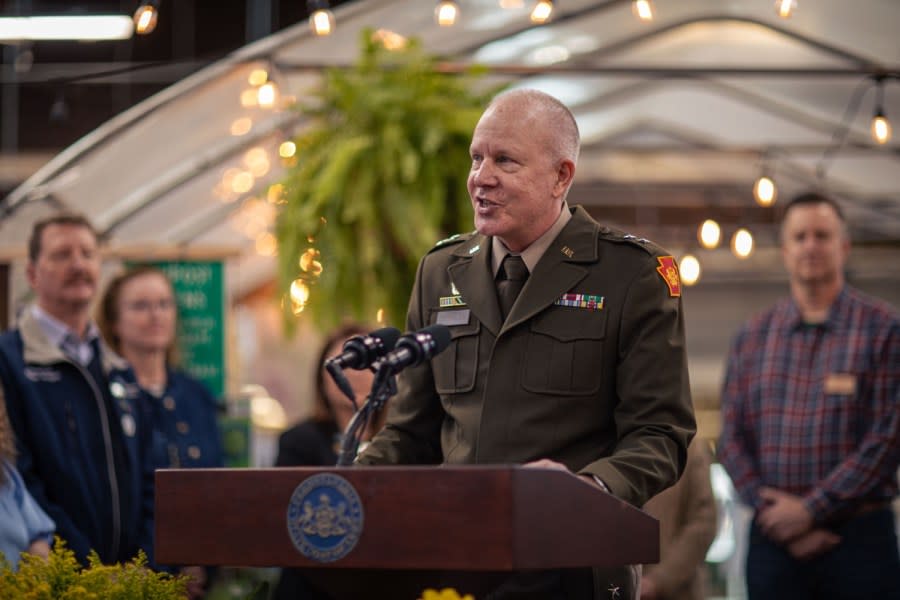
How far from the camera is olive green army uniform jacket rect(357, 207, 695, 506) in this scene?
8.19 ft

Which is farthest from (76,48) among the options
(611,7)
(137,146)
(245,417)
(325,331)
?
(325,331)

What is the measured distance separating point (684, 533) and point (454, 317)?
2.01 metres

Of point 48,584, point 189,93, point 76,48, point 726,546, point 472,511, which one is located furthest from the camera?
point 76,48

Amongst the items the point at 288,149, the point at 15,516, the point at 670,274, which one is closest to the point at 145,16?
the point at 15,516

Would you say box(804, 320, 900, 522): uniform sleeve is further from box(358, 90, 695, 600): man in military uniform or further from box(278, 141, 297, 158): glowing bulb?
box(278, 141, 297, 158): glowing bulb

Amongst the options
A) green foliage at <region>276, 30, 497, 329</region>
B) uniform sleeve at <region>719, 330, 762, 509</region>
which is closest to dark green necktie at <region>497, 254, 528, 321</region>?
uniform sleeve at <region>719, 330, 762, 509</region>

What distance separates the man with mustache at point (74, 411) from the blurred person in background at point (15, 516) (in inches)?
9.4

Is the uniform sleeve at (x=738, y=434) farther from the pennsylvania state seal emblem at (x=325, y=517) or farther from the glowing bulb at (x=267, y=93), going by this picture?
the glowing bulb at (x=267, y=93)

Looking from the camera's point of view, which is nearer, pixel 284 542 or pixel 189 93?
pixel 284 542

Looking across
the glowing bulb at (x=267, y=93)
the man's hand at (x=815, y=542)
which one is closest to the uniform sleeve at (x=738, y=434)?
the man's hand at (x=815, y=542)

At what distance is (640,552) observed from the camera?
2230 mm

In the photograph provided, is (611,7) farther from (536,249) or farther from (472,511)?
(472,511)

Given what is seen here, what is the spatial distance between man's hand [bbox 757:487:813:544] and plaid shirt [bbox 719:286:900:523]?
40 millimetres

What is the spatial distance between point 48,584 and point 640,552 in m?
1.09
